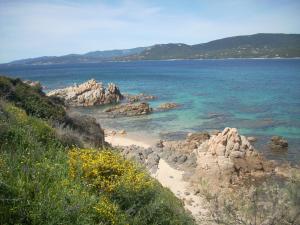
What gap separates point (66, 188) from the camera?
751 centimetres

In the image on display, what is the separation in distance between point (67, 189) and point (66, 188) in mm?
104

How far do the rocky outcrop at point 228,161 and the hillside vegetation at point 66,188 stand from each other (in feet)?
42.5

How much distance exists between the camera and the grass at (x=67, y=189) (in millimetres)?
6277

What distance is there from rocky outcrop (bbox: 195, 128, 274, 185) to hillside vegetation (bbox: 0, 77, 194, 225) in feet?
42.5

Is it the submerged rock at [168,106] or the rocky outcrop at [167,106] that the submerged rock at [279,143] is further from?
the submerged rock at [168,106]

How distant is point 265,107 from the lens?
5116 cm

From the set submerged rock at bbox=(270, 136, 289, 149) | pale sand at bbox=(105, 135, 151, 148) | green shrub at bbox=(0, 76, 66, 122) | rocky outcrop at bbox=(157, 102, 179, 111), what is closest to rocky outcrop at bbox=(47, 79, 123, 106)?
rocky outcrop at bbox=(157, 102, 179, 111)

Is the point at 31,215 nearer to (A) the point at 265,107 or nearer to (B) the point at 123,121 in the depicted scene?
(B) the point at 123,121

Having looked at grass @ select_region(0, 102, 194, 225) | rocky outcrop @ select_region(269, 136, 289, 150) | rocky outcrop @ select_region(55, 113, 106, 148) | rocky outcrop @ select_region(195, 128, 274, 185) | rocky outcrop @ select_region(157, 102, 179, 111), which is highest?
grass @ select_region(0, 102, 194, 225)

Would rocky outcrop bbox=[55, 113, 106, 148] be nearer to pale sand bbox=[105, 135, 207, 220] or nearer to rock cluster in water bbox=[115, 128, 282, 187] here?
pale sand bbox=[105, 135, 207, 220]

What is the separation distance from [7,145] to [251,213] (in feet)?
23.6

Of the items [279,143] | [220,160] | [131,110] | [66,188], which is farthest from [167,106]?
[66,188]

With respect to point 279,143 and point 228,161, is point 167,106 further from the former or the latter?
point 228,161

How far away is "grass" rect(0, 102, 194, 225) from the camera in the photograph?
6.28m
